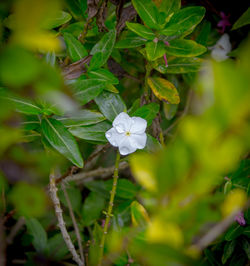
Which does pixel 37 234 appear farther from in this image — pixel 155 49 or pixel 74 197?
pixel 155 49

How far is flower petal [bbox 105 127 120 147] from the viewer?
105 cm

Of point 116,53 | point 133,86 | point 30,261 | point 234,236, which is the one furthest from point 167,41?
point 30,261

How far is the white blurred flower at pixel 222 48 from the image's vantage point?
1444 millimetres

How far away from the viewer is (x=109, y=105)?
3.64 feet

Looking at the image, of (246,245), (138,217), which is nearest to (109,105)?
(138,217)

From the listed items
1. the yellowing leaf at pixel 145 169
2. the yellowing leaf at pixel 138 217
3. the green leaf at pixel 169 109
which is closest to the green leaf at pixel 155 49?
the green leaf at pixel 169 109

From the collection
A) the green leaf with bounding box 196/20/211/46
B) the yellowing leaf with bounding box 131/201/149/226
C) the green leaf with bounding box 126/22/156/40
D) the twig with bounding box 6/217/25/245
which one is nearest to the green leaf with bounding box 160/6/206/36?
the green leaf with bounding box 126/22/156/40

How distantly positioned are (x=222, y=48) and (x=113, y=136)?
0.73 meters

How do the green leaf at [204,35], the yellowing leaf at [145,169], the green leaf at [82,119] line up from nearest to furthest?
the yellowing leaf at [145,169], the green leaf at [82,119], the green leaf at [204,35]

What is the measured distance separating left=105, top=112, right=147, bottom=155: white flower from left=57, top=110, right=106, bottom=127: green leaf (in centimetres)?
6

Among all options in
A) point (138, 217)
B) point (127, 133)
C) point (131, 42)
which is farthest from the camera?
point (131, 42)

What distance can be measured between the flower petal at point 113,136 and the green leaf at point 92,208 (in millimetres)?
627

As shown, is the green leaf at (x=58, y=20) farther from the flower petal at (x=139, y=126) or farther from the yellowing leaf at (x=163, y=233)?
the yellowing leaf at (x=163, y=233)

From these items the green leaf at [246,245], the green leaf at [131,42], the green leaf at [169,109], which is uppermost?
the green leaf at [131,42]
